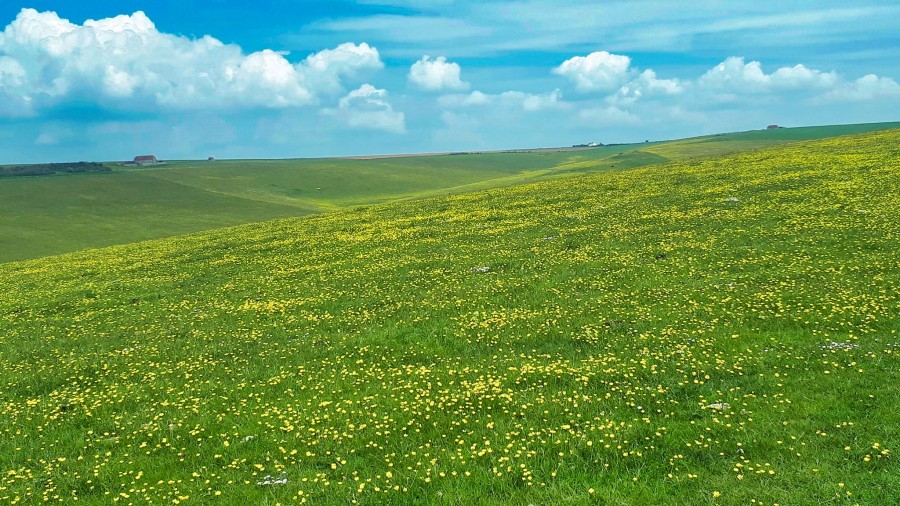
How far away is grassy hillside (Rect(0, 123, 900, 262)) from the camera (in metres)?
83.3

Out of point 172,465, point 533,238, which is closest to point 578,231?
point 533,238

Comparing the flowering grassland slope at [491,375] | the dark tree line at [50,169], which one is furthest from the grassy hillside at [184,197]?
the flowering grassland slope at [491,375]

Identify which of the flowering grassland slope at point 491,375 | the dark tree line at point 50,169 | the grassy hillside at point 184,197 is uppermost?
the dark tree line at point 50,169

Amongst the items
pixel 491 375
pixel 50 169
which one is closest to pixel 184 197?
pixel 50 169

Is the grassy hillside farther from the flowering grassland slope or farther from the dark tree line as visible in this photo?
the flowering grassland slope

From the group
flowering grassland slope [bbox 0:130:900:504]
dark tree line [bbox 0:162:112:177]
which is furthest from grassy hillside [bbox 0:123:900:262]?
flowering grassland slope [bbox 0:130:900:504]

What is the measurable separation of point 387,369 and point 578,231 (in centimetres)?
2333

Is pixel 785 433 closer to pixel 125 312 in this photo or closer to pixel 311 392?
pixel 311 392

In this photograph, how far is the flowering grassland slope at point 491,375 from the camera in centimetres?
1122

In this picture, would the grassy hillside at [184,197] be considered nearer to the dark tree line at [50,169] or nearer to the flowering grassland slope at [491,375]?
the dark tree line at [50,169]

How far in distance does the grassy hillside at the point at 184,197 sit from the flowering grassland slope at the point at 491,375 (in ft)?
182

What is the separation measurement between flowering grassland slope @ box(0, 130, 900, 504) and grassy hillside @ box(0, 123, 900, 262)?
5543cm

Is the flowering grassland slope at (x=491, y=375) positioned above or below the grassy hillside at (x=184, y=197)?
below

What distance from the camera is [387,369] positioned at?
675 inches
